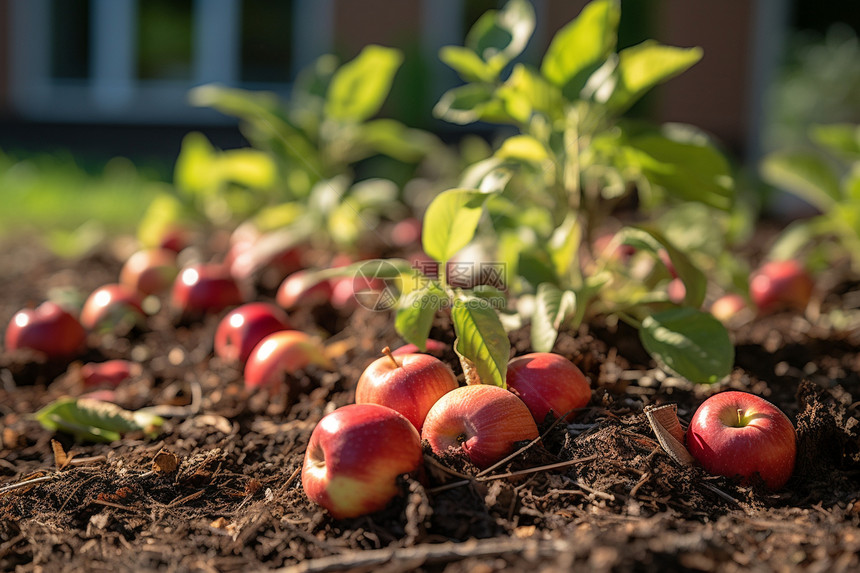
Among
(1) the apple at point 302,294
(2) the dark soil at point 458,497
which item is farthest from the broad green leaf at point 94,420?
(1) the apple at point 302,294

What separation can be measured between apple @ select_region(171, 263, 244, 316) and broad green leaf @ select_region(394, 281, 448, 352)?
1421mm

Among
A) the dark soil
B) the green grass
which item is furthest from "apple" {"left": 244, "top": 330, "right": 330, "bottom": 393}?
the green grass

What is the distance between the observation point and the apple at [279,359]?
2.09 m

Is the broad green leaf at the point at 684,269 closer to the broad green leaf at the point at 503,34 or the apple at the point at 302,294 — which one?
the broad green leaf at the point at 503,34

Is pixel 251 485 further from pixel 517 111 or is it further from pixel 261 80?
pixel 261 80

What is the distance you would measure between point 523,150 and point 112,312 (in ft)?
5.43

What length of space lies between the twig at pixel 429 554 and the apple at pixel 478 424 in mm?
241

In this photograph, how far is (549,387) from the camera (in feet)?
5.31

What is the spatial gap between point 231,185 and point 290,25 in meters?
7.81

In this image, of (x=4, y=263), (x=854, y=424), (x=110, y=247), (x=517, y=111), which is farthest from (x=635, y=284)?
(x=4, y=263)

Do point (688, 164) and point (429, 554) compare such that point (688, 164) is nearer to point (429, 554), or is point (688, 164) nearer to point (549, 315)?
point (549, 315)

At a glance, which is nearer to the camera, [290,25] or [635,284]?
[635,284]

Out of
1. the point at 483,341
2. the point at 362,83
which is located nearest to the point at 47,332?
the point at 362,83

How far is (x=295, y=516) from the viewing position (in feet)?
4.83
